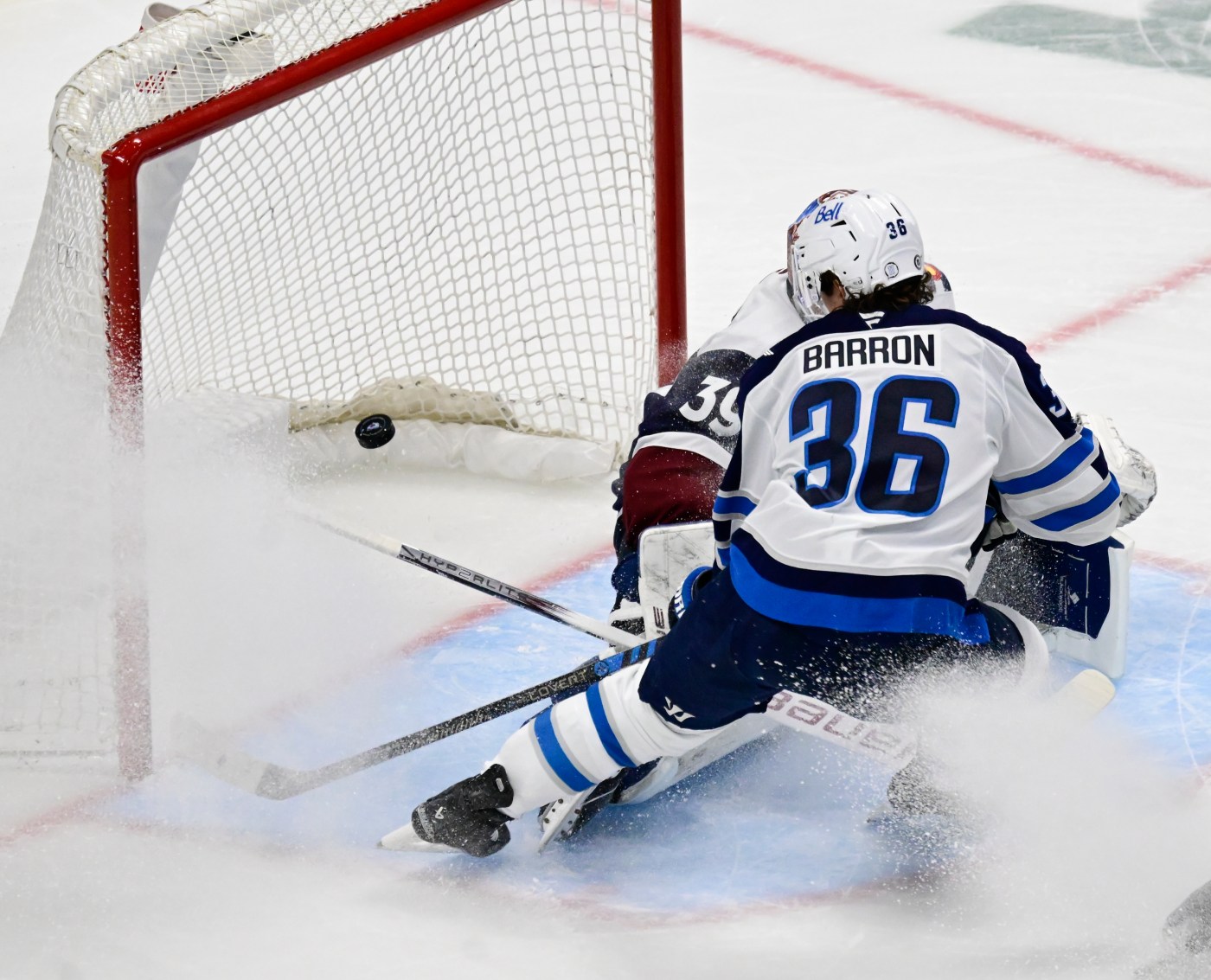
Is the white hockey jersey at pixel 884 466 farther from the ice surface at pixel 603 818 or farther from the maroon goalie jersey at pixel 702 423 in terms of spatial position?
the maroon goalie jersey at pixel 702 423

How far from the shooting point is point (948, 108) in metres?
5.59

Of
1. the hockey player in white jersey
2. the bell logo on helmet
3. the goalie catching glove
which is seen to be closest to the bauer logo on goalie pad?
the hockey player in white jersey

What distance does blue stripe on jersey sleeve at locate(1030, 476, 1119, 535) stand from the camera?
2439 millimetres

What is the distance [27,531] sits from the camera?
2.78m

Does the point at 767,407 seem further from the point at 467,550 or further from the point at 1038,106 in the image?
the point at 1038,106

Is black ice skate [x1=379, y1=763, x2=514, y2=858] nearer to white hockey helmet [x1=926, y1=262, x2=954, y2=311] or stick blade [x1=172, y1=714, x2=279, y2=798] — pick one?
stick blade [x1=172, y1=714, x2=279, y2=798]

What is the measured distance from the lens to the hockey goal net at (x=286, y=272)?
263 cm

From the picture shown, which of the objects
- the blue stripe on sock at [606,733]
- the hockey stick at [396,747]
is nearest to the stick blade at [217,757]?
the hockey stick at [396,747]

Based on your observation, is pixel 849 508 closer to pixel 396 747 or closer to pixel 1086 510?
pixel 1086 510

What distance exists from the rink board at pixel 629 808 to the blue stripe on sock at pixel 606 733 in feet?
0.75

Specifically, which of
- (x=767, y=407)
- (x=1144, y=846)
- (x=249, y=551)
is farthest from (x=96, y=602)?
(x=1144, y=846)

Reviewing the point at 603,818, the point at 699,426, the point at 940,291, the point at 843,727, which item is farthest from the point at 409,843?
the point at 940,291

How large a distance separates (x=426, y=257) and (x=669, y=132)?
0.69 meters

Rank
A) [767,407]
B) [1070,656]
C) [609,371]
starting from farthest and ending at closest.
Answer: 1. [609,371]
2. [1070,656]
3. [767,407]
